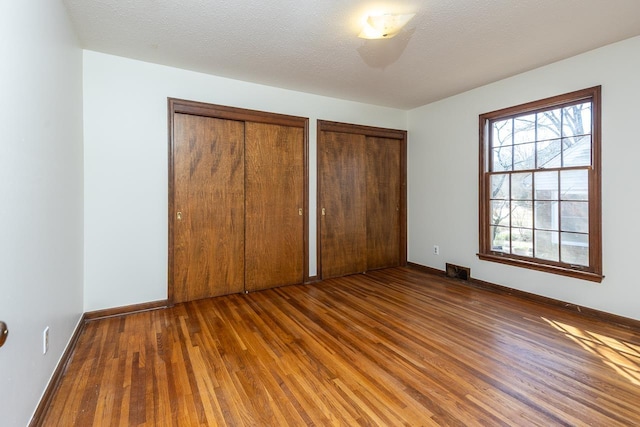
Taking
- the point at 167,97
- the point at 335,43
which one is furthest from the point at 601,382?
the point at 167,97

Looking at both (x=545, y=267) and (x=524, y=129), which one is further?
(x=524, y=129)

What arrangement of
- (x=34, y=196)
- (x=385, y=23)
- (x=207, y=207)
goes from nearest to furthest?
(x=34, y=196)
(x=385, y=23)
(x=207, y=207)

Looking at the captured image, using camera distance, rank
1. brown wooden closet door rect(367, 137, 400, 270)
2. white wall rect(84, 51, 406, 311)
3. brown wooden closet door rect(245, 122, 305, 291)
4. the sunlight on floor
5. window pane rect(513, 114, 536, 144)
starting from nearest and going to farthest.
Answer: the sunlight on floor → white wall rect(84, 51, 406, 311) → window pane rect(513, 114, 536, 144) → brown wooden closet door rect(245, 122, 305, 291) → brown wooden closet door rect(367, 137, 400, 270)

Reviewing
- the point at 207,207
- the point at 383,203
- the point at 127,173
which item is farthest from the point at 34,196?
the point at 383,203

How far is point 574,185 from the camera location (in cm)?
303

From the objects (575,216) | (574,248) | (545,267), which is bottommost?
(545,267)

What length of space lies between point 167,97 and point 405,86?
2746 millimetres

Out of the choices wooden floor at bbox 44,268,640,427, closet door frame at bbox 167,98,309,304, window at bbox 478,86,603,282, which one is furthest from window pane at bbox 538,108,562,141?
closet door frame at bbox 167,98,309,304

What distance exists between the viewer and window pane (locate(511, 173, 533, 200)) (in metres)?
3.42

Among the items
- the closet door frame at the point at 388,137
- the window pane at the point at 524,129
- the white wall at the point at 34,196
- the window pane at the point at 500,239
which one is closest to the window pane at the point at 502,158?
the window pane at the point at 524,129

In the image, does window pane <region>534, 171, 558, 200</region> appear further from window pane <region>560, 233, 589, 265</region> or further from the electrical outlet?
the electrical outlet

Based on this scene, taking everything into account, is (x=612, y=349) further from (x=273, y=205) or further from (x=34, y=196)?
(x=34, y=196)

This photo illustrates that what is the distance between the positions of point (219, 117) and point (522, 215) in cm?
367

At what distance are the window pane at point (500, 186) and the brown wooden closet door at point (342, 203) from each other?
5.50 ft
